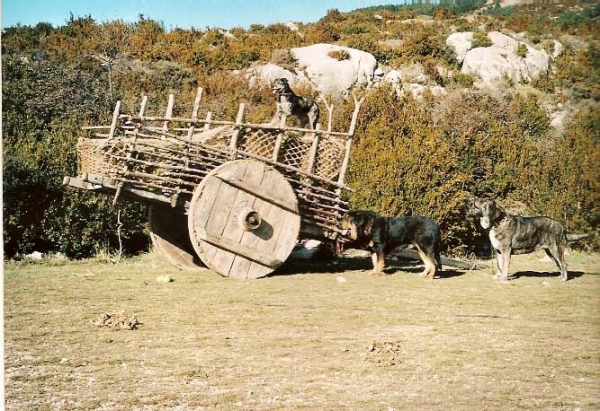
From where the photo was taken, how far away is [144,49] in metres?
6.18

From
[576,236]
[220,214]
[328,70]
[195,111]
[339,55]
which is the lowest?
[220,214]

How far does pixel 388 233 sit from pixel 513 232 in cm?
138

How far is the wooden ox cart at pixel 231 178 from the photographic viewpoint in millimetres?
5820

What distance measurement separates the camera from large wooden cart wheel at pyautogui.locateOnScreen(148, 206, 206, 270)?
7.04 metres

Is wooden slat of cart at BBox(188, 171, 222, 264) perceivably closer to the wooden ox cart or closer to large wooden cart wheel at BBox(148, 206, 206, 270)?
the wooden ox cart

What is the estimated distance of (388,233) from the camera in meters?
6.78

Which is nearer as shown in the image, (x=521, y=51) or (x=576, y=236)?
(x=521, y=51)

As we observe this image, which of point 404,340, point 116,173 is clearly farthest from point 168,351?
point 116,173

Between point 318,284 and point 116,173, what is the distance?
236cm

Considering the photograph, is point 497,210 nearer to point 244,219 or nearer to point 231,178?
point 244,219

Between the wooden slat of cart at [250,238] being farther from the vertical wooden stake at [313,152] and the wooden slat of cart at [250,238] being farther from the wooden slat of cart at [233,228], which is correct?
the vertical wooden stake at [313,152]

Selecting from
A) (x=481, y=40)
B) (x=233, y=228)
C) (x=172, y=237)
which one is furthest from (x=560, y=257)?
(x=172, y=237)

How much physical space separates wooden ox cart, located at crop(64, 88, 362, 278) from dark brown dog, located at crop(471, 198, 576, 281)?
5.42 feet

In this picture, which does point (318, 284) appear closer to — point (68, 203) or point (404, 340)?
point (404, 340)
